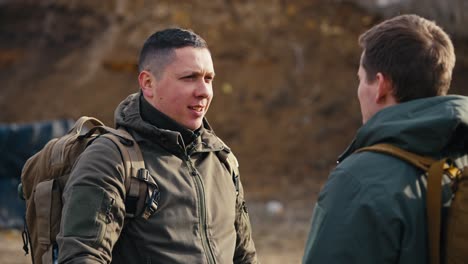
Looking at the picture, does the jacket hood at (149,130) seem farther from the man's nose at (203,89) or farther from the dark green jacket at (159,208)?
the man's nose at (203,89)

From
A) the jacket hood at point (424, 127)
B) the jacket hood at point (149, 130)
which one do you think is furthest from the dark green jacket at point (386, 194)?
the jacket hood at point (149, 130)

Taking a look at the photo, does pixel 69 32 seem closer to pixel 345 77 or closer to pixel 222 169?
pixel 345 77

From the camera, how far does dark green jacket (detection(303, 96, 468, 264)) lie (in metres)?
2.47

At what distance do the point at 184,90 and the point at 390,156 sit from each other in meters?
1.33

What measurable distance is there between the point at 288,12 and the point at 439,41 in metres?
15.3

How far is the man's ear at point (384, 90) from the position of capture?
Result: 2.67 metres

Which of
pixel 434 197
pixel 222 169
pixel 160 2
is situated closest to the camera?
pixel 434 197

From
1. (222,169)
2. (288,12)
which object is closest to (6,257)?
A: (222,169)

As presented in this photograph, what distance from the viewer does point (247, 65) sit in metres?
17.2

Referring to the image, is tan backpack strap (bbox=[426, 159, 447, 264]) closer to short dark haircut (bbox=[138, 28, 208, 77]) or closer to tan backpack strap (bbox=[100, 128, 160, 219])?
tan backpack strap (bbox=[100, 128, 160, 219])

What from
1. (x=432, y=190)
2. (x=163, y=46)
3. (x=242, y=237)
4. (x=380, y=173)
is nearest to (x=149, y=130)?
(x=163, y=46)

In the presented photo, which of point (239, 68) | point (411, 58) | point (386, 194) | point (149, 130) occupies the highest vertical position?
point (411, 58)

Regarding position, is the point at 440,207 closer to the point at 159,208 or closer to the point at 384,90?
the point at 384,90

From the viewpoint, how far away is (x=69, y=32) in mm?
18672
